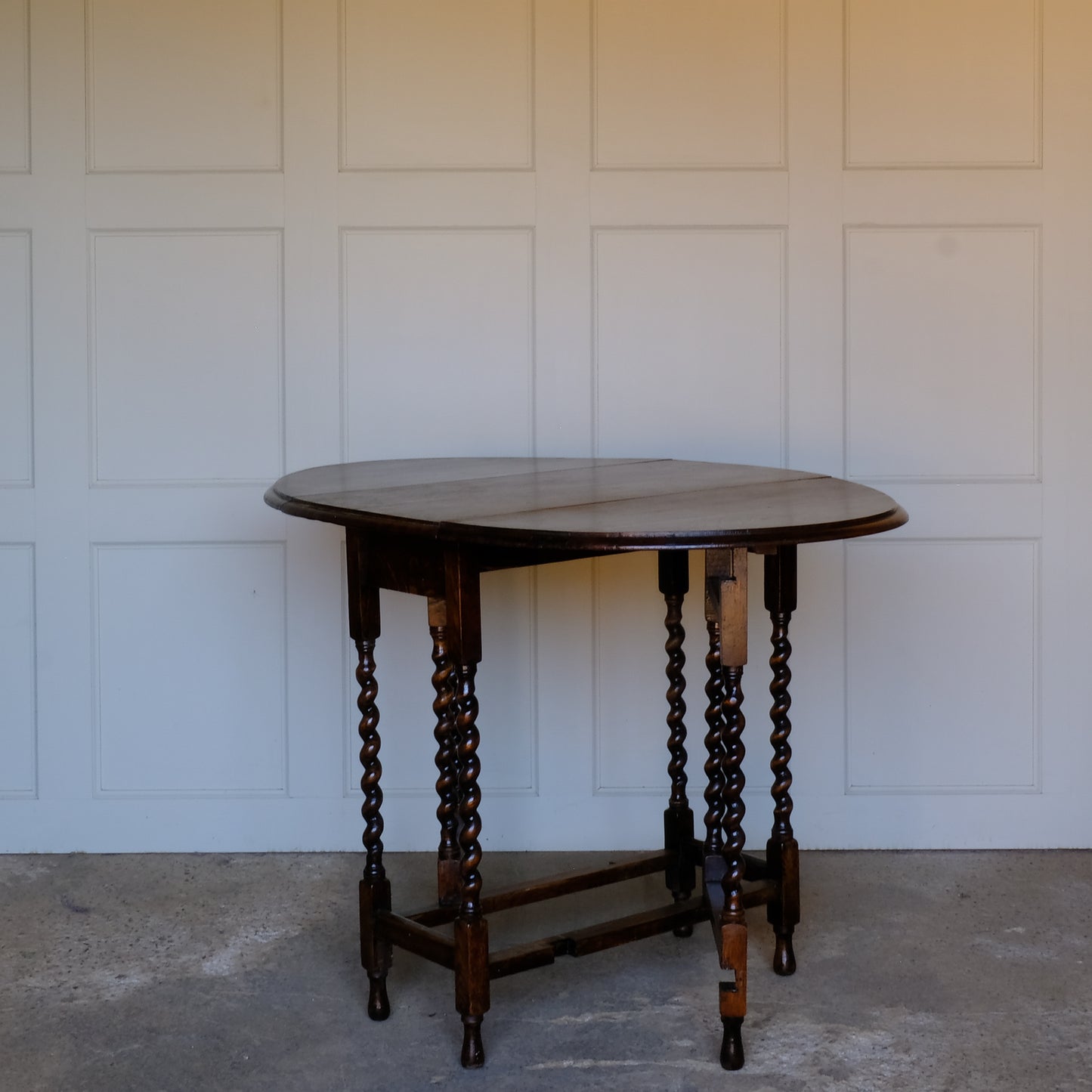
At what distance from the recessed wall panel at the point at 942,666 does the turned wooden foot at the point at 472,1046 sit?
1.49 metres

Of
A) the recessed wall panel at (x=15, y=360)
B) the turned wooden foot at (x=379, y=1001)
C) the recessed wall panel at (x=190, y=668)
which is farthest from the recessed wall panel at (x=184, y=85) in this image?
the turned wooden foot at (x=379, y=1001)

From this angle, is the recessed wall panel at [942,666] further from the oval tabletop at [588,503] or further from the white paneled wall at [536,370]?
the oval tabletop at [588,503]

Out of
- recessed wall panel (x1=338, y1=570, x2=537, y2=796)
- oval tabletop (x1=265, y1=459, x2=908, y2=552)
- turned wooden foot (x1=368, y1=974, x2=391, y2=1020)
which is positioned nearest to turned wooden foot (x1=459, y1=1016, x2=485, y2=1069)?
turned wooden foot (x1=368, y1=974, x2=391, y2=1020)

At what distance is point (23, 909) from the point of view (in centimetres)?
322

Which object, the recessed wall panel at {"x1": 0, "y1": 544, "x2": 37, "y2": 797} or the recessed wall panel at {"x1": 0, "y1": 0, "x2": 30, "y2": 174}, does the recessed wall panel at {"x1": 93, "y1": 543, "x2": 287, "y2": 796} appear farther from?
the recessed wall panel at {"x1": 0, "y1": 0, "x2": 30, "y2": 174}

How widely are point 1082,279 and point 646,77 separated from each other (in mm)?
1245

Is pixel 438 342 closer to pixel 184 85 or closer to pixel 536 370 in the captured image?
pixel 536 370

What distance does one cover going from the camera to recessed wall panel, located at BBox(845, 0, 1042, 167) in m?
3.45

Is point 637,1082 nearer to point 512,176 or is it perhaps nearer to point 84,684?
point 84,684

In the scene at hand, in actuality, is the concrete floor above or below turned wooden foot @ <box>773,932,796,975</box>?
below

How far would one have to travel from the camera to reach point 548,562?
102 inches

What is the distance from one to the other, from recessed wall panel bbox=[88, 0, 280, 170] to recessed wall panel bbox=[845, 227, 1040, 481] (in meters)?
1.58

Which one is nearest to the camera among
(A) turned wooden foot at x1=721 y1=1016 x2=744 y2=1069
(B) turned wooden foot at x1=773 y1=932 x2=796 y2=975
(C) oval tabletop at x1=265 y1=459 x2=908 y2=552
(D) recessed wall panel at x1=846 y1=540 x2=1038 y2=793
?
(C) oval tabletop at x1=265 y1=459 x2=908 y2=552

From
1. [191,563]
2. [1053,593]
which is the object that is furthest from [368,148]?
[1053,593]
